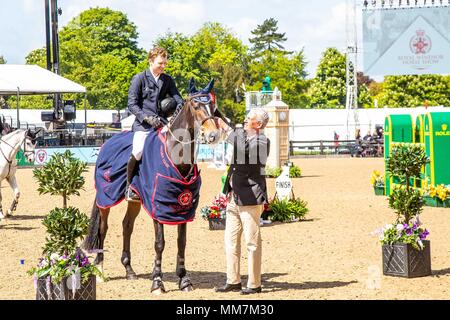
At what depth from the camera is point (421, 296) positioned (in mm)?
9000

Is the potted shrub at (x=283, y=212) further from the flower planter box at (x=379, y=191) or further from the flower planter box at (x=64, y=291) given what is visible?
the flower planter box at (x=64, y=291)

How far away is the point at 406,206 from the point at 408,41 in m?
33.7

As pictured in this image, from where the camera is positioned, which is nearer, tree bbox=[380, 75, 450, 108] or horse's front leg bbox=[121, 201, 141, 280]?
horse's front leg bbox=[121, 201, 141, 280]

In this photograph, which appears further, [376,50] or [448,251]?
[376,50]

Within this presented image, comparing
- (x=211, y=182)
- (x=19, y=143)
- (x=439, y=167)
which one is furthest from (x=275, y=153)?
(x=19, y=143)

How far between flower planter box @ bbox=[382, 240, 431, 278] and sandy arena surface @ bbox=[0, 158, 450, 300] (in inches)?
5.3

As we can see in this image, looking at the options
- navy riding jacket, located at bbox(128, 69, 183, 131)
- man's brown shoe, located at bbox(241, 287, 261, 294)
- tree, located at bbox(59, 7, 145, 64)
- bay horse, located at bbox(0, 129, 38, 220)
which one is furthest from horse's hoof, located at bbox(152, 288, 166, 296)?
tree, located at bbox(59, 7, 145, 64)

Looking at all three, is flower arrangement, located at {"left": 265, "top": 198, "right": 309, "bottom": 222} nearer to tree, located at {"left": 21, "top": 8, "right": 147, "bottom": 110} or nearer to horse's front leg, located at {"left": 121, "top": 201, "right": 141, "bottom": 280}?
horse's front leg, located at {"left": 121, "top": 201, "right": 141, "bottom": 280}

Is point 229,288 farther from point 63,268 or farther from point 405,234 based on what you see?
point 405,234

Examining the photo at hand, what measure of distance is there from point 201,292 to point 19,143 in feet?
31.3

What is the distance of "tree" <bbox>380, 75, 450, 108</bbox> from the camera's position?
84.9m

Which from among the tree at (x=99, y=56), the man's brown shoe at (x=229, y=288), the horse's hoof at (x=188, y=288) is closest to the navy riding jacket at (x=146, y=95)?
the horse's hoof at (x=188, y=288)
